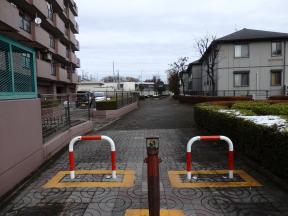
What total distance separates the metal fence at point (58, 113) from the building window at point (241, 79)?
18094 millimetres

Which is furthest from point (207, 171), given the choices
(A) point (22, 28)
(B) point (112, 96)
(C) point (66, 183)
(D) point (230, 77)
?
(D) point (230, 77)

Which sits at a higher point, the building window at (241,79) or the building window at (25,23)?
the building window at (25,23)

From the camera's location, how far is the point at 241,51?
24.1 metres

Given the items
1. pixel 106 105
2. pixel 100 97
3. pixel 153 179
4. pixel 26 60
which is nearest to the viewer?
pixel 153 179

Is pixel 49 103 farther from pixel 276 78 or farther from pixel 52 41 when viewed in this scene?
pixel 276 78

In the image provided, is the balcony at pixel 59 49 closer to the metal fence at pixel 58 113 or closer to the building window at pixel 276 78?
the metal fence at pixel 58 113

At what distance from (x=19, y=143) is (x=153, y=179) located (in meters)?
2.82

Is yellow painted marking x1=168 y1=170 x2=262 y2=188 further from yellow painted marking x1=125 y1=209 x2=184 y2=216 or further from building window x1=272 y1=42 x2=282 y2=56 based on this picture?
building window x1=272 y1=42 x2=282 y2=56

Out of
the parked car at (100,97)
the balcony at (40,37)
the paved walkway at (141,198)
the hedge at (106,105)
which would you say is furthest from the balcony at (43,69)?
the paved walkway at (141,198)

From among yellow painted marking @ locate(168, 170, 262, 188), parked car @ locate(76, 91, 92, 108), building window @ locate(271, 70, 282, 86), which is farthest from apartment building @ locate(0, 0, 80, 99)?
building window @ locate(271, 70, 282, 86)

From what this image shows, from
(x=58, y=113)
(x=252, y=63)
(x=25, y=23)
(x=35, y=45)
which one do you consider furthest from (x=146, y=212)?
(x=252, y=63)

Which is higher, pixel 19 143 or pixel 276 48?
pixel 276 48

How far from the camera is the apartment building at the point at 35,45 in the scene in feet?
15.3

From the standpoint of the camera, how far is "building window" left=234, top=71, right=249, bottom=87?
2423 cm
